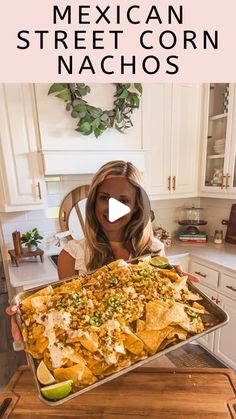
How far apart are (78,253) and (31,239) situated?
0.76 m

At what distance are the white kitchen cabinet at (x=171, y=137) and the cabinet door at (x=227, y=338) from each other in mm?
962

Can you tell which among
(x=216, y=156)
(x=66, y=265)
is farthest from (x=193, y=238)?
(x=66, y=265)

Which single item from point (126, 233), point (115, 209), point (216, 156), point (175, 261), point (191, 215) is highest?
point (216, 156)

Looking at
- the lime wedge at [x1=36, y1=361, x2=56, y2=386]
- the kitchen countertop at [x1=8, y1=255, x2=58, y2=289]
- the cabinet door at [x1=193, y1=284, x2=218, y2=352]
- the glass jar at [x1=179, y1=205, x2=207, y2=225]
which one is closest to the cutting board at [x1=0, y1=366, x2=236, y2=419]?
the lime wedge at [x1=36, y1=361, x2=56, y2=386]

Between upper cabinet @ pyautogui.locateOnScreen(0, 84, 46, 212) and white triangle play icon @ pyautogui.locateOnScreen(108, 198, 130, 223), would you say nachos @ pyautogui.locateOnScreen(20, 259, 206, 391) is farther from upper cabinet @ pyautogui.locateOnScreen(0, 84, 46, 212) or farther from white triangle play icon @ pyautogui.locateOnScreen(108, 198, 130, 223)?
upper cabinet @ pyautogui.locateOnScreen(0, 84, 46, 212)

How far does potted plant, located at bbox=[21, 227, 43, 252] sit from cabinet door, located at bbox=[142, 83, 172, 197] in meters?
0.98

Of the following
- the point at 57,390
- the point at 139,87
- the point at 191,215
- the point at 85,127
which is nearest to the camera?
the point at 57,390

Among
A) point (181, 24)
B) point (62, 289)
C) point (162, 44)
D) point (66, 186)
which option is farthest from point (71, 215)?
point (181, 24)

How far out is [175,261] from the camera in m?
1.92

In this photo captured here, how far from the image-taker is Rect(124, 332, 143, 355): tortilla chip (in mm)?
608

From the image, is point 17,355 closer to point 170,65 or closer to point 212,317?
point 212,317

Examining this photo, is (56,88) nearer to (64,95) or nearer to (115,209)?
(64,95)

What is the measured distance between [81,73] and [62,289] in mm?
1280

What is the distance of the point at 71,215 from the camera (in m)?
1.93
